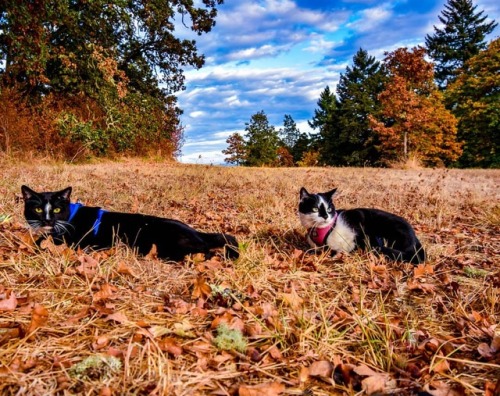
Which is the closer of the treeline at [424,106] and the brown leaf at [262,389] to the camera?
the brown leaf at [262,389]

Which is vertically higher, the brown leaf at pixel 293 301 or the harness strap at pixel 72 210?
the harness strap at pixel 72 210

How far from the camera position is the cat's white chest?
12.1 feet

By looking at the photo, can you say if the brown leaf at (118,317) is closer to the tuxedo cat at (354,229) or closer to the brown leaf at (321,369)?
the brown leaf at (321,369)

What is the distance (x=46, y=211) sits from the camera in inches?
138

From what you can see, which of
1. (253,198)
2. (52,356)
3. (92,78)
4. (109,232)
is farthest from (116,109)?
(52,356)

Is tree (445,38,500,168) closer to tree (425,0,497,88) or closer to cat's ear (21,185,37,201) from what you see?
tree (425,0,497,88)

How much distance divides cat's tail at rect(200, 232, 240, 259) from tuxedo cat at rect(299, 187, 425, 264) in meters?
0.91

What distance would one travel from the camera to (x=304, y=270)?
10.5 ft

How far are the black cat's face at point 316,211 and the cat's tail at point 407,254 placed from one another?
1.99 ft

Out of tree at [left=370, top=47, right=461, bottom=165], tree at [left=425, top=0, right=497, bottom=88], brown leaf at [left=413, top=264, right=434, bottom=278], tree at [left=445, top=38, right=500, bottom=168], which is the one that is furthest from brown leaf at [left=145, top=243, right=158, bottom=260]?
tree at [left=425, top=0, right=497, bottom=88]

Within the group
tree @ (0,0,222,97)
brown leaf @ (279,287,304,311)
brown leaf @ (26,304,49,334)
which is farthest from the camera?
tree @ (0,0,222,97)

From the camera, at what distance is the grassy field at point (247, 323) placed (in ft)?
4.99

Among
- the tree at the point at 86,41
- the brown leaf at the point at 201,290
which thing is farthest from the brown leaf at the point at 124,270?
the tree at the point at 86,41

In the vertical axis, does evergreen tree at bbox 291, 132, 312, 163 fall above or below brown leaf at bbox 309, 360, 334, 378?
above
